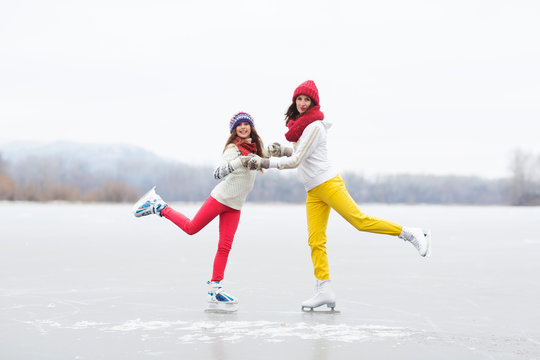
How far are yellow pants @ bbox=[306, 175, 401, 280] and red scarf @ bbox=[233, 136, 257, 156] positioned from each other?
529 mm

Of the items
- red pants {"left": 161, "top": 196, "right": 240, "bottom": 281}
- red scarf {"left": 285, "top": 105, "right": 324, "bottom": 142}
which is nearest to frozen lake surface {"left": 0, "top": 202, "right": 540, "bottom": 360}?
red pants {"left": 161, "top": 196, "right": 240, "bottom": 281}

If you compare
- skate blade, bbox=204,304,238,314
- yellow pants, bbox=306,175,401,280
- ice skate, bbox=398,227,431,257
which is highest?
yellow pants, bbox=306,175,401,280

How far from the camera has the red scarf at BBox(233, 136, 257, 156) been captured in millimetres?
4203

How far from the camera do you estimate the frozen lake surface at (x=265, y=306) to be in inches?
120

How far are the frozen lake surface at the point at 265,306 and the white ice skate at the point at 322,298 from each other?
0.33 feet

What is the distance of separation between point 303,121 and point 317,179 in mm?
417

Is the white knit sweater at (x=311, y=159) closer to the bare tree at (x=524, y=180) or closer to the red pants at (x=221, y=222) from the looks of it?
the red pants at (x=221, y=222)

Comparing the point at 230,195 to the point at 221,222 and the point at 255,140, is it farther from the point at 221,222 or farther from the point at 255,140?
the point at 255,140

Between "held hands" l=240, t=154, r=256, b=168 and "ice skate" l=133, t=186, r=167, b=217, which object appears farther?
"ice skate" l=133, t=186, r=167, b=217

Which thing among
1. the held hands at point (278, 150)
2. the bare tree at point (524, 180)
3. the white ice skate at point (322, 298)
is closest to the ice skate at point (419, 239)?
the white ice skate at point (322, 298)

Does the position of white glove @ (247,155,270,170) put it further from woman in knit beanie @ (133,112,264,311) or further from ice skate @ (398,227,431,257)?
ice skate @ (398,227,431,257)

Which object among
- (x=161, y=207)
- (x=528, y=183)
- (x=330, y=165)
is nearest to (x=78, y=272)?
(x=161, y=207)

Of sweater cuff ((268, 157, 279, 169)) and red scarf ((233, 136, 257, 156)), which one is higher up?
red scarf ((233, 136, 257, 156))

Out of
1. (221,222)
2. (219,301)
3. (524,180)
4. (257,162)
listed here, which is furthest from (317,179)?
(524,180)
